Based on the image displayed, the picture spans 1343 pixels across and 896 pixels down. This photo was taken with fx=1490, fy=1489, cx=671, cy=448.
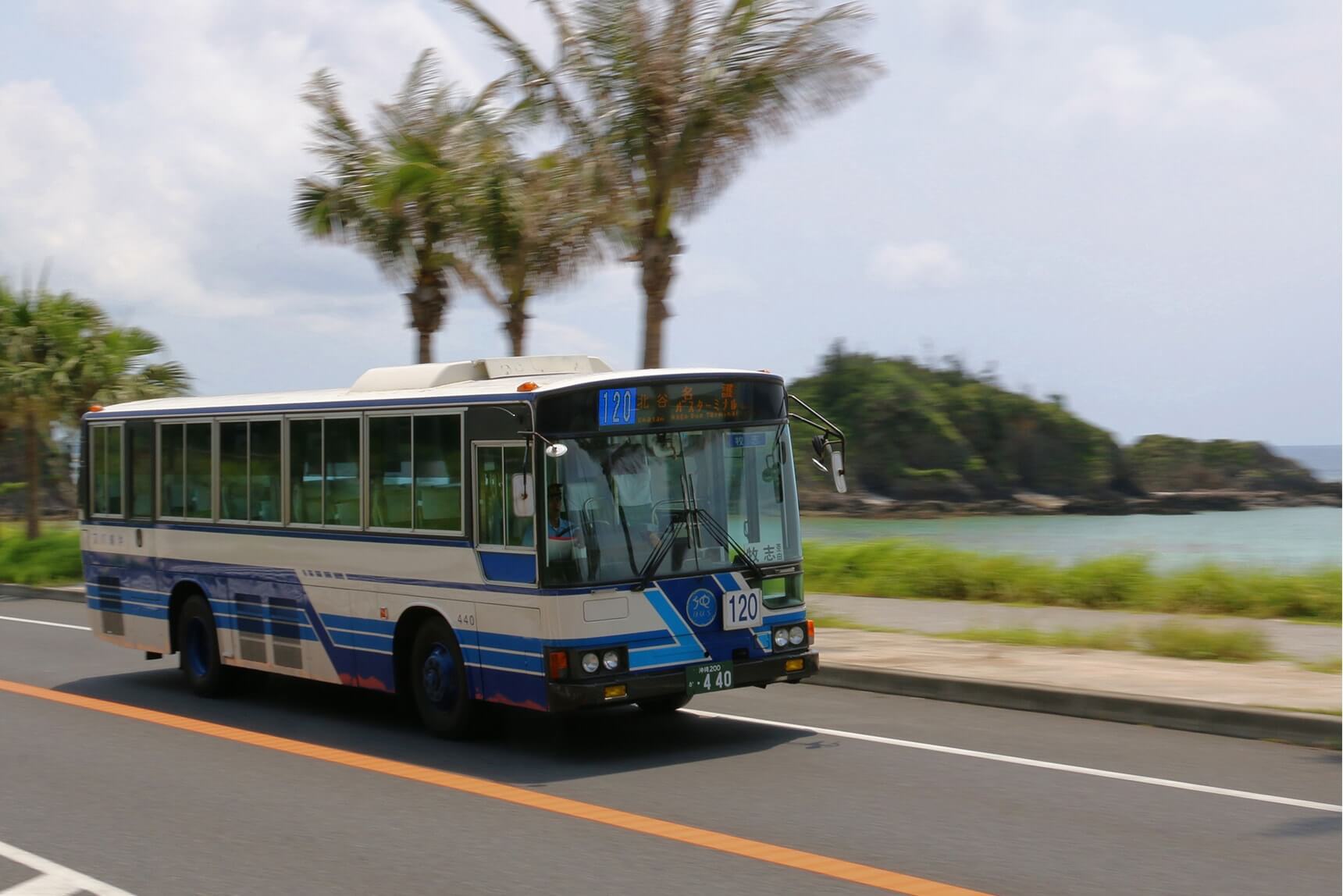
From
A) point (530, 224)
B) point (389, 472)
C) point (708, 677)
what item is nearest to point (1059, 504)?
point (530, 224)

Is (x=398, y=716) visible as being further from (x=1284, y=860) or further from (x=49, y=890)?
(x=1284, y=860)

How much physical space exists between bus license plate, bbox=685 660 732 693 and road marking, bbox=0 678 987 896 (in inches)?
61.3

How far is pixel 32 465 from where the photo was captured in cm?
2884

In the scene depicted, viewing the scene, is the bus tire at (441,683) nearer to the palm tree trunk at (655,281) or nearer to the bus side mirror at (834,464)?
the bus side mirror at (834,464)

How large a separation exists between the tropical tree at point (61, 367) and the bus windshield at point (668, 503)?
2017 centimetres

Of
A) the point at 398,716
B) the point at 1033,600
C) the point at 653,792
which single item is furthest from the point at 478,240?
the point at 653,792

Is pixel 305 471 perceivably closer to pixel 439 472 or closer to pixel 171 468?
pixel 439 472

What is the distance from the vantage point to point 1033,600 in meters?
18.9

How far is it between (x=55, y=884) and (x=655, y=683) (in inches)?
158

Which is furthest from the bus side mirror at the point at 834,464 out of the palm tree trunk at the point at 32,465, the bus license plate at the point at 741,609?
the palm tree trunk at the point at 32,465

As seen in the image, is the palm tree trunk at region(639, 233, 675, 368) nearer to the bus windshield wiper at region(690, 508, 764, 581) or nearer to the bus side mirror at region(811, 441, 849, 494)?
the bus side mirror at region(811, 441, 849, 494)

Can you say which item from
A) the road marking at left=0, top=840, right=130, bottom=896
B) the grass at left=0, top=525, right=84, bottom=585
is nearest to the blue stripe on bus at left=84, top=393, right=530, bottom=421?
the road marking at left=0, top=840, right=130, bottom=896

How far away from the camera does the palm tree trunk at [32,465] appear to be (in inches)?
1114

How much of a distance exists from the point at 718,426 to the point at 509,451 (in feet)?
4.89
